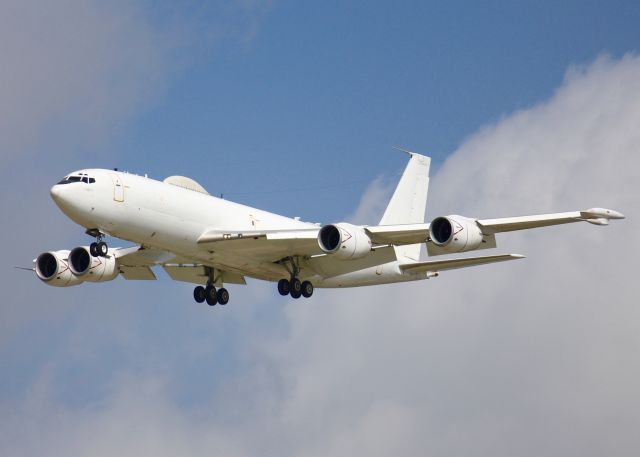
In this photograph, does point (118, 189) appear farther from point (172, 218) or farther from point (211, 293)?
point (211, 293)

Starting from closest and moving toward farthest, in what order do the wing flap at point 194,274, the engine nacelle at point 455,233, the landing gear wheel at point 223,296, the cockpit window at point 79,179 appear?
the cockpit window at point 79,179
the engine nacelle at point 455,233
the wing flap at point 194,274
the landing gear wheel at point 223,296

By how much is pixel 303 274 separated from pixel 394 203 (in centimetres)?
976

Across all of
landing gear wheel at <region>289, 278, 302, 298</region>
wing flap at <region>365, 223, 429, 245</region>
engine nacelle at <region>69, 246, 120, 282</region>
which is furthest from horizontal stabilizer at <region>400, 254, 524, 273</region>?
engine nacelle at <region>69, 246, 120, 282</region>

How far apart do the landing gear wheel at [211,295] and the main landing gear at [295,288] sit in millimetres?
3952

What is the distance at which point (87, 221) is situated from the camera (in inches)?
2309

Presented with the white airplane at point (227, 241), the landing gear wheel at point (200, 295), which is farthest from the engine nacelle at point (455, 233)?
the landing gear wheel at point (200, 295)

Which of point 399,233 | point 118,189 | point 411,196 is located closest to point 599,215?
point 399,233

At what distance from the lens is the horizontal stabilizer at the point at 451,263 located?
62062 millimetres

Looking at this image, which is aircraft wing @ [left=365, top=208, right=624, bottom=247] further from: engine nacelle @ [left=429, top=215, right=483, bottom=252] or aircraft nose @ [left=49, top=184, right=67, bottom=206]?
aircraft nose @ [left=49, top=184, right=67, bottom=206]

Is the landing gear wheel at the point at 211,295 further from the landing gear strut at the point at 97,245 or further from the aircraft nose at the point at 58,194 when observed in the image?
the aircraft nose at the point at 58,194

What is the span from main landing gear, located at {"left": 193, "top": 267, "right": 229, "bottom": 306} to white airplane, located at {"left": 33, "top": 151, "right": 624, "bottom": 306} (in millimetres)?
50

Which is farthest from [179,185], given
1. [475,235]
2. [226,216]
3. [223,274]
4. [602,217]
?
[602,217]

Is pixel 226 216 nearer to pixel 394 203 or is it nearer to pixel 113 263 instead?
pixel 113 263

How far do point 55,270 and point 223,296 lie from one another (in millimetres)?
8528
